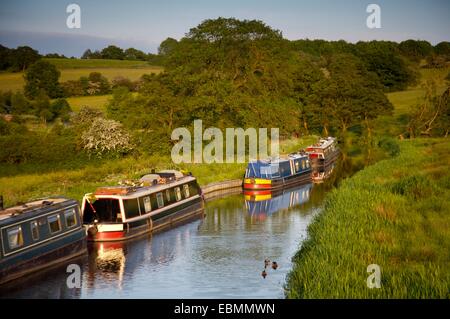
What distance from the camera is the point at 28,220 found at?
2284 centimetres

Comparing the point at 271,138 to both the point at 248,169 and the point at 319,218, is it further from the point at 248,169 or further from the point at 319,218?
the point at 319,218

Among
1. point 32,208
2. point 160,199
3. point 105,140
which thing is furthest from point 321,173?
point 32,208

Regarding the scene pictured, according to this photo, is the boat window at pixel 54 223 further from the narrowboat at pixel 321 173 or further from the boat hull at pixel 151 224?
the narrowboat at pixel 321 173

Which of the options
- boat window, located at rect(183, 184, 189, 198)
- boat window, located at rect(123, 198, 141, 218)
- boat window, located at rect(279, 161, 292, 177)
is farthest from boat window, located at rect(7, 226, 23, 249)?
boat window, located at rect(279, 161, 292, 177)

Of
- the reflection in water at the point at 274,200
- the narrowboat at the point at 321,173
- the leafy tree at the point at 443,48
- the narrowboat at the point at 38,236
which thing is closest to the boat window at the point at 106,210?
the narrowboat at the point at 38,236

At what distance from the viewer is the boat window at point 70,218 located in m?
24.8

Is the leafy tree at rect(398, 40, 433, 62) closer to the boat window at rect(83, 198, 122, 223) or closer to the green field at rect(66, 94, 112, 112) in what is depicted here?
the green field at rect(66, 94, 112, 112)

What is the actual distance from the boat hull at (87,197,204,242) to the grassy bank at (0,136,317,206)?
3579 millimetres

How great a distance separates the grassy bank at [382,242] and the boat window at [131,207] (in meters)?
7.62

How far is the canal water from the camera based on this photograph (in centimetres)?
2123

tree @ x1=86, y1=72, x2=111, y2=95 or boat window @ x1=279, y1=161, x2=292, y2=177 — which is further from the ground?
tree @ x1=86, y1=72, x2=111, y2=95

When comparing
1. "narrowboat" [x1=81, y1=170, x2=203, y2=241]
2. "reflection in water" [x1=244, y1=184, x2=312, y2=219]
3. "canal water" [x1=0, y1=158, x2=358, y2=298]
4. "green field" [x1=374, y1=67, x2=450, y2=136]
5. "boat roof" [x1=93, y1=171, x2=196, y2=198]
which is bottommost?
"canal water" [x1=0, y1=158, x2=358, y2=298]

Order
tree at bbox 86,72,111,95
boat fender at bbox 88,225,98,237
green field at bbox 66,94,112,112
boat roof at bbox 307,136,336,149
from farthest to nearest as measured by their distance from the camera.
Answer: tree at bbox 86,72,111,95
green field at bbox 66,94,112,112
boat roof at bbox 307,136,336,149
boat fender at bbox 88,225,98,237

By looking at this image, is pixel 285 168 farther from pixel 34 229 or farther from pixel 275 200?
pixel 34 229
